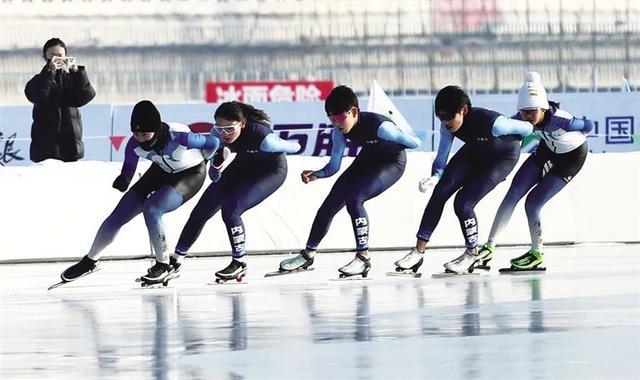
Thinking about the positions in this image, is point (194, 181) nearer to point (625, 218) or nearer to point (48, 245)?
point (48, 245)

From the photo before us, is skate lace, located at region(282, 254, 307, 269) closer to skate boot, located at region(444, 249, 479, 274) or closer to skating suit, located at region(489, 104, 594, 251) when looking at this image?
skate boot, located at region(444, 249, 479, 274)

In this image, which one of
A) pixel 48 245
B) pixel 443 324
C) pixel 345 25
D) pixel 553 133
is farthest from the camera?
pixel 345 25

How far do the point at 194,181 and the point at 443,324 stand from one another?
439cm

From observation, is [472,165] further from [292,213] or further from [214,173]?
[292,213]

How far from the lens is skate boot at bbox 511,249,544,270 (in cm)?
1574

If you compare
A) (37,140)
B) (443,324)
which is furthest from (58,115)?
(443,324)

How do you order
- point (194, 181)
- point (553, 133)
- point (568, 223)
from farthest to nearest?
point (568, 223)
point (553, 133)
point (194, 181)

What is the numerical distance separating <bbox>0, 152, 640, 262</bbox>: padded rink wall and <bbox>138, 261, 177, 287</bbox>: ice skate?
319 cm

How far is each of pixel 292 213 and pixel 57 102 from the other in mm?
2582

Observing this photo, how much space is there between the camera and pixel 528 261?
15797 millimetres

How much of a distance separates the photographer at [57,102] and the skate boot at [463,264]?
4453 mm

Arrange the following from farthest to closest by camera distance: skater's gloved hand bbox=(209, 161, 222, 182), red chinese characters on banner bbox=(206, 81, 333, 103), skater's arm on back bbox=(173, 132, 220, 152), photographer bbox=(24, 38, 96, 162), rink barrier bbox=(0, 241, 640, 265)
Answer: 1. red chinese characters on banner bbox=(206, 81, 333, 103)
2. photographer bbox=(24, 38, 96, 162)
3. rink barrier bbox=(0, 241, 640, 265)
4. skater's gloved hand bbox=(209, 161, 222, 182)
5. skater's arm on back bbox=(173, 132, 220, 152)

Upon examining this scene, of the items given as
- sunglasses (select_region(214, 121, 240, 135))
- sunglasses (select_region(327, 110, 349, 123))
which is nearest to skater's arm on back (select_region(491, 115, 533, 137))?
sunglasses (select_region(327, 110, 349, 123))

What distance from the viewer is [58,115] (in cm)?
1853
